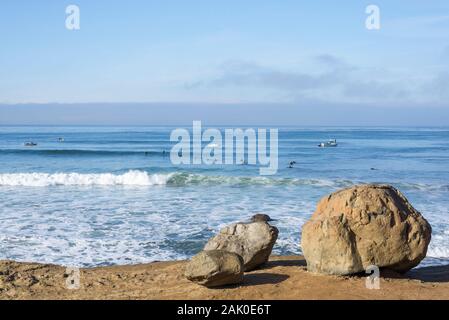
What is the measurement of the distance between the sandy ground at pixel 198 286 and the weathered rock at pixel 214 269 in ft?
0.39

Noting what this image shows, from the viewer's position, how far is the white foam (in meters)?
24.2

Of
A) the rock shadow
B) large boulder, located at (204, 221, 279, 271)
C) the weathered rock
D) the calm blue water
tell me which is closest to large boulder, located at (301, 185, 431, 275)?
the rock shadow

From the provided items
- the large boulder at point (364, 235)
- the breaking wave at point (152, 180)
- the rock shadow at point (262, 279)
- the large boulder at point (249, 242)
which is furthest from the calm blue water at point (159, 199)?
the rock shadow at point (262, 279)

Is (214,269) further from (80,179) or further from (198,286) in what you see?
(80,179)

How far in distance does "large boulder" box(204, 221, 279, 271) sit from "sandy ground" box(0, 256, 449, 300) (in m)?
0.21

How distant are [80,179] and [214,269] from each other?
64.3 ft

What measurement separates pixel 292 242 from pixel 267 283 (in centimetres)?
441

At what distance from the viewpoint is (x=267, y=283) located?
716 centimetres

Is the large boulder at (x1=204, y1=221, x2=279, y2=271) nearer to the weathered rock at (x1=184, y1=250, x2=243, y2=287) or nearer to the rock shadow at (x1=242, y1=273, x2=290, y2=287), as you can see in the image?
the rock shadow at (x1=242, y1=273, x2=290, y2=287)

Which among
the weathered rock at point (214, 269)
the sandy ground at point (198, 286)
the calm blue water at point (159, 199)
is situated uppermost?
the weathered rock at point (214, 269)

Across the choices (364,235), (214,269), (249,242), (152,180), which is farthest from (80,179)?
(364,235)

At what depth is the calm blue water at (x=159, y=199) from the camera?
1112cm

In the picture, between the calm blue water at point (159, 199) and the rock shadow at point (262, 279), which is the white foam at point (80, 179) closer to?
the calm blue water at point (159, 199)
